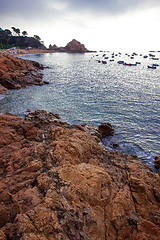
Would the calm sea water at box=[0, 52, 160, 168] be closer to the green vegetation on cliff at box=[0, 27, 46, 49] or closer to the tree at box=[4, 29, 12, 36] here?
the green vegetation on cliff at box=[0, 27, 46, 49]

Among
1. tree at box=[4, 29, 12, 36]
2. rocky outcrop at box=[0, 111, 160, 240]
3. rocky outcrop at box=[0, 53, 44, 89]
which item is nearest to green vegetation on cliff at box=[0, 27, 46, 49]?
tree at box=[4, 29, 12, 36]

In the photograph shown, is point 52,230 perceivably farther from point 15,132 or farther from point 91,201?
point 15,132

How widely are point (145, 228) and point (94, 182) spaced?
9.84ft

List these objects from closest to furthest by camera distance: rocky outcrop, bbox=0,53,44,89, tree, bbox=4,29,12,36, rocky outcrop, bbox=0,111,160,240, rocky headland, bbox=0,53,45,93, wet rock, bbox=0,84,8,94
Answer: rocky outcrop, bbox=0,111,160,240 < wet rock, bbox=0,84,8,94 < rocky headland, bbox=0,53,45,93 < rocky outcrop, bbox=0,53,44,89 < tree, bbox=4,29,12,36

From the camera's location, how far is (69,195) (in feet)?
19.4

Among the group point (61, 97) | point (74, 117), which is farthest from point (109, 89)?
point (74, 117)

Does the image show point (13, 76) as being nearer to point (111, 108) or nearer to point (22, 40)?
point (111, 108)

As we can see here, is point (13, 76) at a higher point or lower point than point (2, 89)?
higher

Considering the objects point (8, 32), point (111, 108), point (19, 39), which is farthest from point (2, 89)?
point (8, 32)

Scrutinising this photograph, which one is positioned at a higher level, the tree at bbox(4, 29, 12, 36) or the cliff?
the tree at bbox(4, 29, 12, 36)

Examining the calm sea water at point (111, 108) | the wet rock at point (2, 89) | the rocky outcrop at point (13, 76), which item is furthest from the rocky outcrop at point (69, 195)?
the rocky outcrop at point (13, 76)

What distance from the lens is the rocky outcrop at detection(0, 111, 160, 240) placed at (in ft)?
15.8

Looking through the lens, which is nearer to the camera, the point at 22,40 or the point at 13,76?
the point at 13,76

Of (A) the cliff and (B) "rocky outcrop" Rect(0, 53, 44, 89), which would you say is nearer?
(B) "rocky outcrop" Rect(0, 53, 44, 89)
